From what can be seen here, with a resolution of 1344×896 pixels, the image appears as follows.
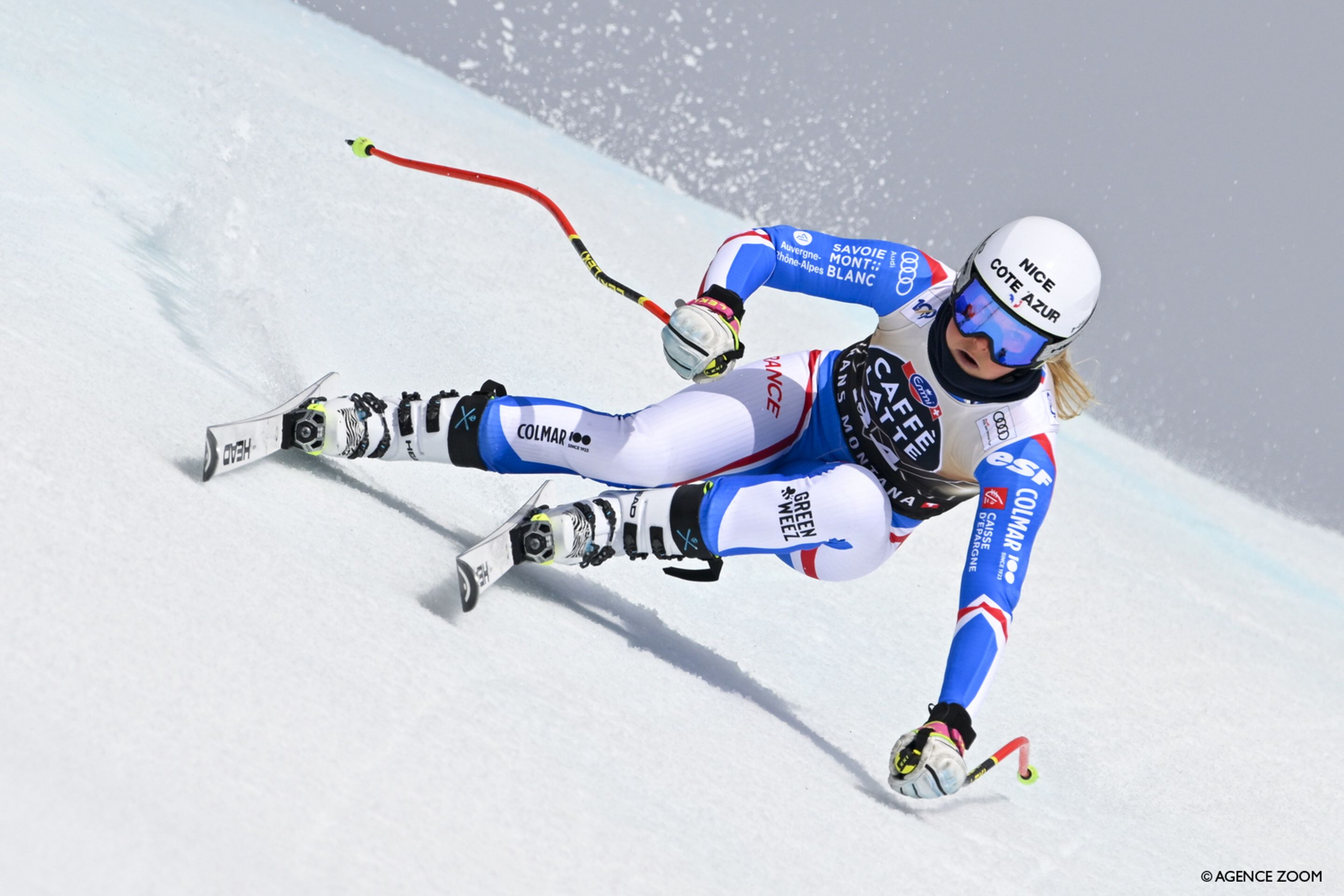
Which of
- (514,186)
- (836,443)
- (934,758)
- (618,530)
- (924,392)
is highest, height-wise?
(514,186)

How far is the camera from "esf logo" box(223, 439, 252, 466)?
7.91 feet

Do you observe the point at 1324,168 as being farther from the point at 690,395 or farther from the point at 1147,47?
the point at 690,395

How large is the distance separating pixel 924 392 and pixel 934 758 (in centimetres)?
83

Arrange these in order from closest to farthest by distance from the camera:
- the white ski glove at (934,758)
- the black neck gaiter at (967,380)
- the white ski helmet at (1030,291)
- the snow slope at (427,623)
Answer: the snow slope at (427,623), the white ski glove at (934,758), the white ski helmet at (1030,291), the black neck gaiter at (967,380)

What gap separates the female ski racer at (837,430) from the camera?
256 centimetres

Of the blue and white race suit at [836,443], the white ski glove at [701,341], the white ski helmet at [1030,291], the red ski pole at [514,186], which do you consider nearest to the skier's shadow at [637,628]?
the blue and white race suit at [836,443]

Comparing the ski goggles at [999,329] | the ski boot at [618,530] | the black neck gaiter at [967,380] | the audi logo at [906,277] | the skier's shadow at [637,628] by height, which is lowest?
the skier's shadow at [637,628]

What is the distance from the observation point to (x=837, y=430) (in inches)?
115

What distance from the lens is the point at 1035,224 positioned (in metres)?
2.59

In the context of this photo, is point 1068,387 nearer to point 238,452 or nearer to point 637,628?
point 637,628

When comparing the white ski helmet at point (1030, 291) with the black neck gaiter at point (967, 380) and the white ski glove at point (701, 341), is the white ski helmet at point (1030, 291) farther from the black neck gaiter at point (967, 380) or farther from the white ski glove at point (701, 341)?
the white ski glove at point (701, 341)

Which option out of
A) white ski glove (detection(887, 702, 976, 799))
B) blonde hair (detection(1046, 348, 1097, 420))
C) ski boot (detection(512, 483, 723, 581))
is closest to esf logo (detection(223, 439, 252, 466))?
ski boot (detection(512, 483, 723, 581))

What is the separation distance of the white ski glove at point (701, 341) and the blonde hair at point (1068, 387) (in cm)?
77


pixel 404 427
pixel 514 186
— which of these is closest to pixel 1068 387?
pixel 514 186
